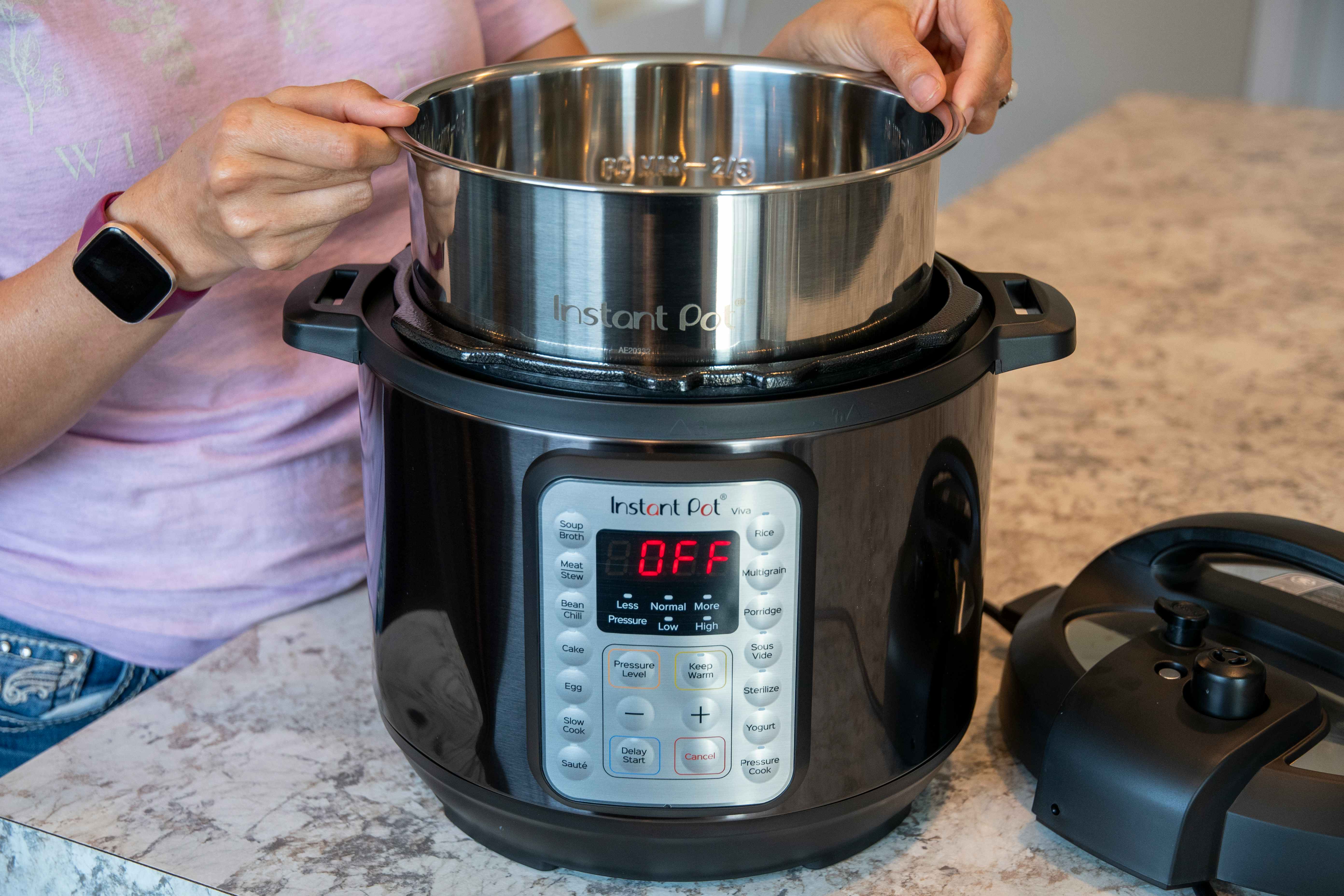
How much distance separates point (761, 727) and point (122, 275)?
0.43 metres

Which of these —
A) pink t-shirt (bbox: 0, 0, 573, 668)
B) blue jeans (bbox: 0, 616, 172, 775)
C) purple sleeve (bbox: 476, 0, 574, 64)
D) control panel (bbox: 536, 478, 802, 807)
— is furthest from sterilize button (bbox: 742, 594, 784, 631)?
purple sleeve (bbox: 476, 0, 574, 64)

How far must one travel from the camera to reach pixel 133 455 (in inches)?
34.4

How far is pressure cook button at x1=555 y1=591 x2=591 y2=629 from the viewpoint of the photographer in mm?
542

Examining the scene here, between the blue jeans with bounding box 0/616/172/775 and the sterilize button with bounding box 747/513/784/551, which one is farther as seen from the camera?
the blue jeans with bounding box 0/616/172/775

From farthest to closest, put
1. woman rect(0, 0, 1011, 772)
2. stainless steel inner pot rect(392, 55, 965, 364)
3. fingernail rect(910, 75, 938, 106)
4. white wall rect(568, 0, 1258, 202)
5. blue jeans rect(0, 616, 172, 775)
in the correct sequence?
white wall rect(568, 0, 1258, 202)
blue jeans rect(0, 616, 172, 775)
woman rect(0, 0, 1011, 772)
fingernail rect(910, 75, 938, 106)
stainless steel inner pot rect(392, 55, 965, 364)

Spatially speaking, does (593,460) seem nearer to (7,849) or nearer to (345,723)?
(345,723)

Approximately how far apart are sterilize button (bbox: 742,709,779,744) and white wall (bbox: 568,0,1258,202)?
3915 mm

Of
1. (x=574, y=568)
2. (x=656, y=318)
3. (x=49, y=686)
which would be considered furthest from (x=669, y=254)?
(x=49, y=686)

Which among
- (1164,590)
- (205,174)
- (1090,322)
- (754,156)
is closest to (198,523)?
(205,174)

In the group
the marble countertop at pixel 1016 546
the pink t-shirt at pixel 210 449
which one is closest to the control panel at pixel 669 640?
the marble countertop at pixel 1016 546

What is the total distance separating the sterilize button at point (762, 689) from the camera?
554 mm

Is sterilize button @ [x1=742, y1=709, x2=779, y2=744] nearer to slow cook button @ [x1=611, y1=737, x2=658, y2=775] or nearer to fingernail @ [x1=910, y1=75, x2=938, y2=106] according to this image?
slow cook button @ [x1=611, y1=737, x2=658, y2=775]

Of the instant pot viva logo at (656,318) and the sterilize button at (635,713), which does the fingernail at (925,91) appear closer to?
the instant pot viva logo at (656,318)

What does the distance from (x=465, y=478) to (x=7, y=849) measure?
38 centimetres
